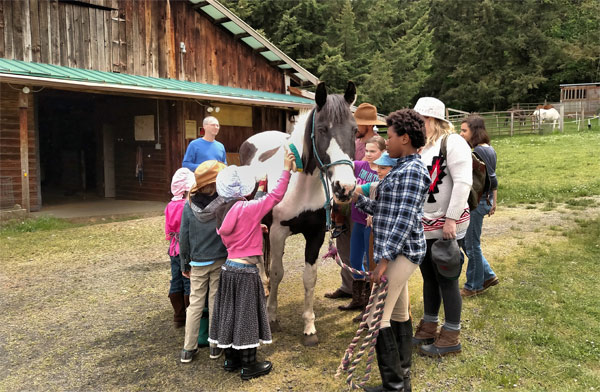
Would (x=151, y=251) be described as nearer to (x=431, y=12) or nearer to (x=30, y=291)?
(x=30, y=291)

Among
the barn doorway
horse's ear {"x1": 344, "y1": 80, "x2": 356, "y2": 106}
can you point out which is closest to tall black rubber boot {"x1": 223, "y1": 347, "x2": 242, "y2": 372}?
horse's ear {"x1": 344, "y1": 80, "x2": 356, "y2": 106}

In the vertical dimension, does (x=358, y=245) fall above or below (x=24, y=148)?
below

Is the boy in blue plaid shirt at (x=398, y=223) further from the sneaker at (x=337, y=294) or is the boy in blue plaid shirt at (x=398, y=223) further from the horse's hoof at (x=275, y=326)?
the sneaker at (x=337, y=294)

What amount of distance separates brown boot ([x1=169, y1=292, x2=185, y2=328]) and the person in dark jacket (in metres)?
0.58

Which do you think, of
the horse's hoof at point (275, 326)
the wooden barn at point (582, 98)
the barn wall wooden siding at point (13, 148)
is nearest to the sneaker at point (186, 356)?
the horse's hoof at point (275, 326)

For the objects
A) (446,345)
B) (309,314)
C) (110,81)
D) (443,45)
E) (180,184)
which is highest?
(443,45)

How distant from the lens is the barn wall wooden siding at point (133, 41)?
9359 millimetres

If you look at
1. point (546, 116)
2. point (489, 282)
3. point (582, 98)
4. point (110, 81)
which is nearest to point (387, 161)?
Result: point (489, 282)

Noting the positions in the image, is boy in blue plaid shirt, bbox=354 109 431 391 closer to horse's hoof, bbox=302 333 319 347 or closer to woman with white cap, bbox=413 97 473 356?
woman with white cap, bbox=413 97 473 356

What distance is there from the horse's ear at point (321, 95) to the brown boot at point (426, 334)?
1.91 meters

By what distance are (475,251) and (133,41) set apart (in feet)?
34.1

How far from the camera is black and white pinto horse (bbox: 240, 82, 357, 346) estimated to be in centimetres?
284

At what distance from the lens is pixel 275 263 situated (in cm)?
360

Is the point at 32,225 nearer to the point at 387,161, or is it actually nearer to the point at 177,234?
the point at 177,234
